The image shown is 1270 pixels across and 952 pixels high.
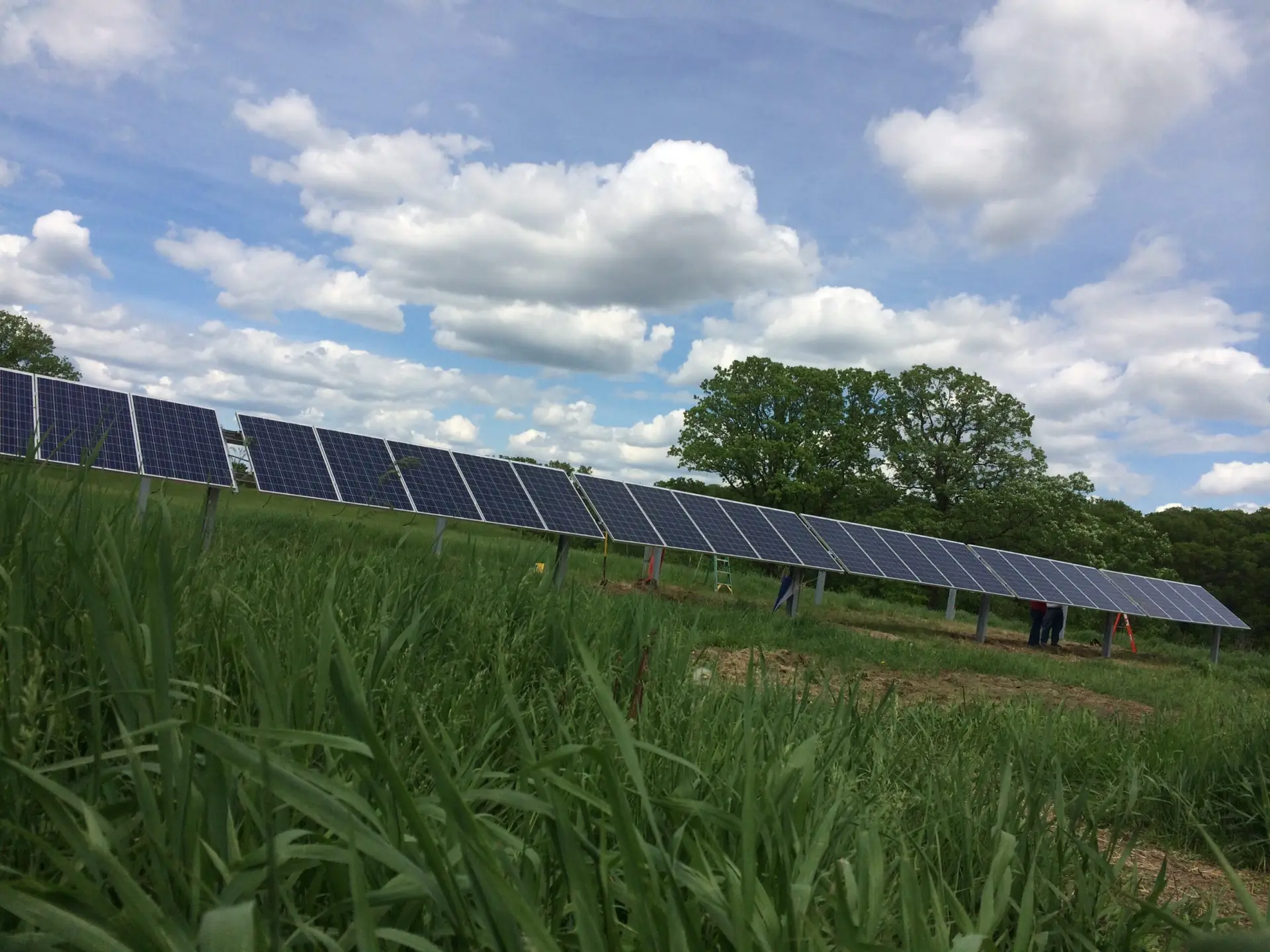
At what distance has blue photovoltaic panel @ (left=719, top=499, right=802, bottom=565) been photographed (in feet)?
46.1

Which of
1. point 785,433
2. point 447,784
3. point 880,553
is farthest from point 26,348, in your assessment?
point 447,784

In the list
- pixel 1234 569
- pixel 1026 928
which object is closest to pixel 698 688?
pixel 1026 928

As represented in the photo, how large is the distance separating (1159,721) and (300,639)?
17.7ft

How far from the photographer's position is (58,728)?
4.61ft

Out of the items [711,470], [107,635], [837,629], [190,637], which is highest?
[711,470]

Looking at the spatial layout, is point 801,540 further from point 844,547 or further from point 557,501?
point 557,501

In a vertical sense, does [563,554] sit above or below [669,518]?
below

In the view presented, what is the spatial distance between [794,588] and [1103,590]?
10.7 meters

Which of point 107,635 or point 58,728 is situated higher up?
point 107,635

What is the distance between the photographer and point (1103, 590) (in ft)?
66.1

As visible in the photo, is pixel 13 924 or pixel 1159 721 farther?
pixel 1159 721

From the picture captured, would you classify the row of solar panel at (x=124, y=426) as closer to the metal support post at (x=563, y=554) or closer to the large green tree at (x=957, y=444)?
the metal support post at (x=563, y=554)

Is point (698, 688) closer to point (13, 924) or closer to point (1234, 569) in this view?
point (13, 924)

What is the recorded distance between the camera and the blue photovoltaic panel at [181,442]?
9.81m
